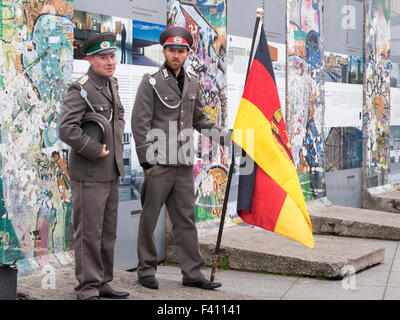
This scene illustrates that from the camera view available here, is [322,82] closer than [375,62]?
Yes

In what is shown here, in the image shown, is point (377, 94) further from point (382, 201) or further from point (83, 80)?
point (83, 80)

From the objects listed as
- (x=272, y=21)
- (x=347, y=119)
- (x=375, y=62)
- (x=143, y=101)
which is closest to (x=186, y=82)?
(x=143, y=101)

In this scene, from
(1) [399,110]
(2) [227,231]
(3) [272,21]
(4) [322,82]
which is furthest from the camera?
(1) [399,110]

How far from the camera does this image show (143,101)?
5141mm

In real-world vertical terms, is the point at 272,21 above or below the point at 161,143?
above

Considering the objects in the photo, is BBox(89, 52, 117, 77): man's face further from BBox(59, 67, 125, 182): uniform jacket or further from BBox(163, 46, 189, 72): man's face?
BBox(163, 46, 189, 72): man's face

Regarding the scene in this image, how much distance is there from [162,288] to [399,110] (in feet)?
29.2

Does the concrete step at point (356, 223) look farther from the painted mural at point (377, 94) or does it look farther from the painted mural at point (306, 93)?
the painted mural at point (377, 94)

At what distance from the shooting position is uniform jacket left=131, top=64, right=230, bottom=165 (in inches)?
201

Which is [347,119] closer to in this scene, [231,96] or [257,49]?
[231,96]

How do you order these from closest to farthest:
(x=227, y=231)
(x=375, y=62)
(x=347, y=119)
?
(x=227, y=231), (x=347, y=119), (x=375, y=62)

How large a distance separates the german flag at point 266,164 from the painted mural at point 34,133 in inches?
56.4

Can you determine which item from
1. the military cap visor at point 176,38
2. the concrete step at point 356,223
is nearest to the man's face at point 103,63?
the military cap visor at point 176,38

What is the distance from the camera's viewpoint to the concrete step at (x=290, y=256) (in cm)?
619
